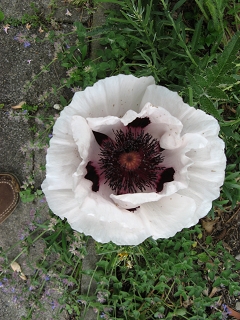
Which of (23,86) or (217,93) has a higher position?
(217,93)

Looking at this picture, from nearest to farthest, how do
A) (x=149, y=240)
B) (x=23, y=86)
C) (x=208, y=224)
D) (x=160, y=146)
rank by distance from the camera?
(x=160, y=146) < (x=149, y=240) < (x=208, y=224) < (x=23, y=86)

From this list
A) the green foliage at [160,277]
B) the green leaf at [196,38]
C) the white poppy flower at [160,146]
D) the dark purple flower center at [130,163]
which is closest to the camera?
the white poppy flower at [160,146]

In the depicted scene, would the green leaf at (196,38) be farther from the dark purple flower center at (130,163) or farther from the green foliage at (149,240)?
the dark purple flower center at (130,163)

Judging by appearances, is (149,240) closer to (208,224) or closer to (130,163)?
(208,224)

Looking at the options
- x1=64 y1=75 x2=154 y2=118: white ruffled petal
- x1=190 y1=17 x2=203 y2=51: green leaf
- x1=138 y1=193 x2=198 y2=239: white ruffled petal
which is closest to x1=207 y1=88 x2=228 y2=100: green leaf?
x1=64 y1=75 x2=154 y2=118: white ruffled petal

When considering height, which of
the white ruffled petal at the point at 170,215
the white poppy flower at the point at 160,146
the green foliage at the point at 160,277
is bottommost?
the green foliage at the point at 160,277

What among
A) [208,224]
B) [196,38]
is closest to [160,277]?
[208,224]

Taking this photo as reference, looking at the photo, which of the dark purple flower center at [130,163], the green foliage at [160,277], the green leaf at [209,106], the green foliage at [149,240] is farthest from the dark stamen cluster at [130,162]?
the green foliage at [160,277]

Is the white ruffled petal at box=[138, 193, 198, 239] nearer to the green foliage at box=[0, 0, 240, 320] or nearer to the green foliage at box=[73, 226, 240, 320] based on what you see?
the green foliage at box=[0, 0, 240, 320]

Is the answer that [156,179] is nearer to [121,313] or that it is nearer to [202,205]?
[202,205]
